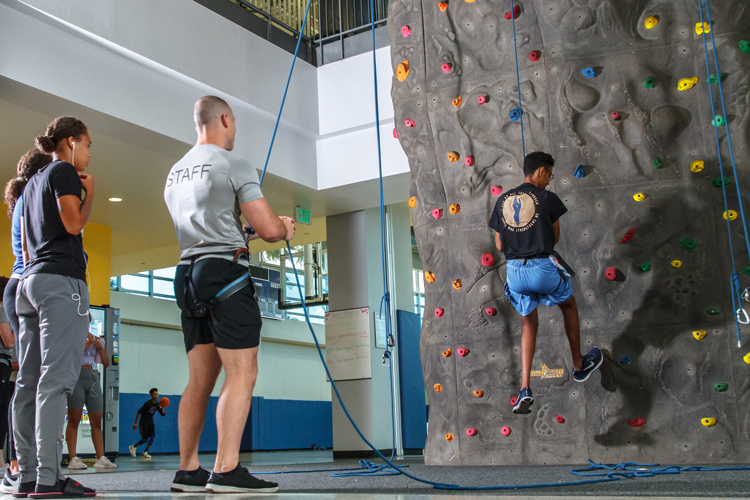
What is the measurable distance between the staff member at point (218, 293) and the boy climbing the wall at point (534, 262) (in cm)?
155

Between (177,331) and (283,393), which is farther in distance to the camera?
(283,393)

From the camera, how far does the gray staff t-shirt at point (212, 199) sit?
2.58m

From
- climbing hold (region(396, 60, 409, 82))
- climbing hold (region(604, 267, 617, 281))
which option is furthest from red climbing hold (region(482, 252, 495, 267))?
climbing hold (region(396, 60, 409, 82))

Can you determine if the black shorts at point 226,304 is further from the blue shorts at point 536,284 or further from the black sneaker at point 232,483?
the blue shorts at point 536,284

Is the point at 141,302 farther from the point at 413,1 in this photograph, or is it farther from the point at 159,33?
the point at 413,1

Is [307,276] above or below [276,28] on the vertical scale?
below

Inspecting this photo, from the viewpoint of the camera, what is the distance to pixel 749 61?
3949 millimetres

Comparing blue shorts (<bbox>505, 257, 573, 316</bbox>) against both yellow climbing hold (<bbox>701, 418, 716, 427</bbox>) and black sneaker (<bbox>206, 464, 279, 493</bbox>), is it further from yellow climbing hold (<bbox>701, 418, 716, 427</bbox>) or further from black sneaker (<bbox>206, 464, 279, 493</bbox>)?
black sneaker (<bbox>206, 464, 279, 493</bbox>)

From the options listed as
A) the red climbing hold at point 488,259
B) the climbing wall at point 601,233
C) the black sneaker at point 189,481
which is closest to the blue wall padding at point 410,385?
the climbing wall at point 601,233

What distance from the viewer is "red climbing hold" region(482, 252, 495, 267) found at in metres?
4.35

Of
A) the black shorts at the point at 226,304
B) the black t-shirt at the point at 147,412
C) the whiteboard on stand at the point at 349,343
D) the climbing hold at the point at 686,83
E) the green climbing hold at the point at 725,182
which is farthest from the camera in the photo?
the black t-shirt at the point at 147,412

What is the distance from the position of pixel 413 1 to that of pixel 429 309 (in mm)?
2095

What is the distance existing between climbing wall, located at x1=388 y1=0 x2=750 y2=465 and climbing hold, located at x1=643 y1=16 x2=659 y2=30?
13mm

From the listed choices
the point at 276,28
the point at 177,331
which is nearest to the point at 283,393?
the point at 177,331
